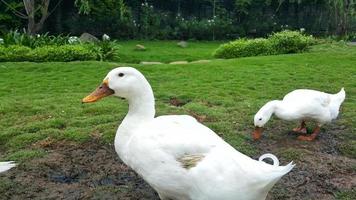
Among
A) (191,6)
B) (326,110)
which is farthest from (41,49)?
(191,6)

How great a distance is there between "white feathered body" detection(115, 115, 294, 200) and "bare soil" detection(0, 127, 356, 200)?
877 mm

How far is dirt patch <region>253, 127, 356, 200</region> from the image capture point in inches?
182

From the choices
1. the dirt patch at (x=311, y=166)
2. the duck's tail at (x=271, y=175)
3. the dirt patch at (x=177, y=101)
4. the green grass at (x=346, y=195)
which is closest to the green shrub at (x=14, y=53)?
the dirt patch at (x=177, y=101)

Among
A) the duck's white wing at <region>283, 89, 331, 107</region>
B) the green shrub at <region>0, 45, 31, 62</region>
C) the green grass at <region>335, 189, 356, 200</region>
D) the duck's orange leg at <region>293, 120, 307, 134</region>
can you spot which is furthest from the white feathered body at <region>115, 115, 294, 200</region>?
the green shrub at <region>0, 45, 31, 62</region>

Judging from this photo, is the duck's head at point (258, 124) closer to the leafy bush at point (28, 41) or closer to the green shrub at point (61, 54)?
the green shrub at point (61, 54)

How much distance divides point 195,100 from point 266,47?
8038 millimetres

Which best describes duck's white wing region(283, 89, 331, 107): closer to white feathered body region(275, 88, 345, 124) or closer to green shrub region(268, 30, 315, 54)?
white feathered body region(275, 88, 345, 124)

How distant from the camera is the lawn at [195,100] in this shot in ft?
19.1

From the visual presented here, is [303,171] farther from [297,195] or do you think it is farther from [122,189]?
[122,189]

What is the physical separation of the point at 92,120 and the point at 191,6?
19.7 meters

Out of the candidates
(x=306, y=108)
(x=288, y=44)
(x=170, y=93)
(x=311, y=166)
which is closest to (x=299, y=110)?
(x=306, y=108)

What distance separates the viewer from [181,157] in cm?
354

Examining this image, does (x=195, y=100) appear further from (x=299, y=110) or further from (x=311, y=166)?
(x=311, y=166)

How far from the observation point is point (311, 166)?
5195 millimetres
